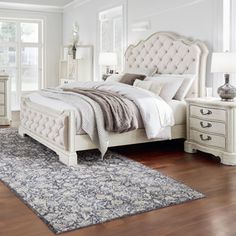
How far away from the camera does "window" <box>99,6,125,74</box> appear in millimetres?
6741

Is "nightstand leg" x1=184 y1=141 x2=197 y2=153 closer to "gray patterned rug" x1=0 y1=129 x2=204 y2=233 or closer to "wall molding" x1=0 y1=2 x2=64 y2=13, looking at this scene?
"gray patterned rug" x1=0 y1=129 x2=204 y2=233

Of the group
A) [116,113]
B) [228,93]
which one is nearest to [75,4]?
[116,113]

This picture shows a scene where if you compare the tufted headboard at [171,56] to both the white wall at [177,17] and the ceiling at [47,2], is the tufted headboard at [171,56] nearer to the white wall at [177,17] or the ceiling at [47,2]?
the white wall at [177,17]

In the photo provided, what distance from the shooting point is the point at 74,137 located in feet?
12.1

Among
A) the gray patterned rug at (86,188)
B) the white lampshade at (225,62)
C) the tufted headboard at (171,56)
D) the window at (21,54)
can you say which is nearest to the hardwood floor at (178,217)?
the gray patterned rug at (86,188)

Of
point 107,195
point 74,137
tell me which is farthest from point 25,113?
point 107,195

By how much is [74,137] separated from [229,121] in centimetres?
159

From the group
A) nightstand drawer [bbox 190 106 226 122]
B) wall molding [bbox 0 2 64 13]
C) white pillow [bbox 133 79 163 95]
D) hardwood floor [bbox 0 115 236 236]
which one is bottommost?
hardwood floor [bbox 0 115 236 236]

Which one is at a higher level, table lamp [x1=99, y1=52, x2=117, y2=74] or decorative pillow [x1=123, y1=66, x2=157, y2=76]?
table lamp [x1=99, y1=52, x2=117, y2=74]

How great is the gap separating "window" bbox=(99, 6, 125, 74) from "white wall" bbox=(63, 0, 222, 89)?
5.6 inches

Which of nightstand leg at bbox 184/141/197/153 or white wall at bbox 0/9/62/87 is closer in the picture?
nightstand leg at bbox 184/141/197/153

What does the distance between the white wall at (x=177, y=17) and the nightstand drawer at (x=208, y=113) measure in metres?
0.73

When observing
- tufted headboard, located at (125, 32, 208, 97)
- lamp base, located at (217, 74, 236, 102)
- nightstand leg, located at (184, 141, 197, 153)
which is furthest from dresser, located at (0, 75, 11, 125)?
lamp base, located at (217, 74, 236, 102)

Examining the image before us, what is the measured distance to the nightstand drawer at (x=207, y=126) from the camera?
3.85 m
